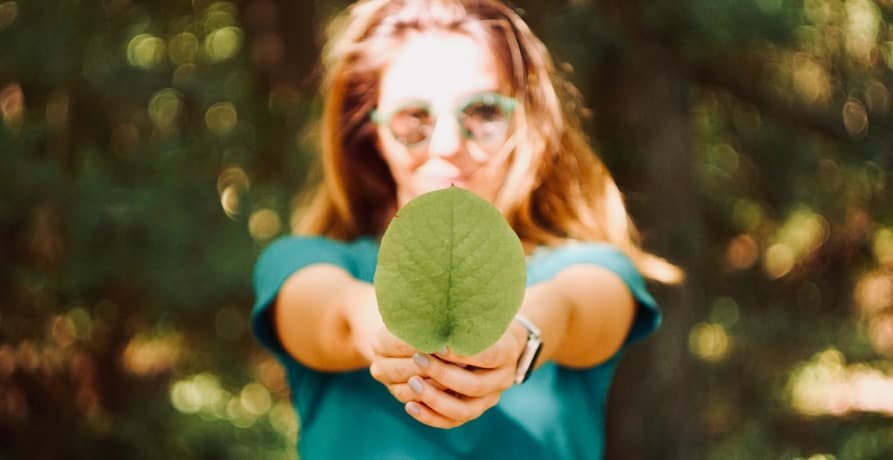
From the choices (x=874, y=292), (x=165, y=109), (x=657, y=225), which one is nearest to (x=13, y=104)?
(x=165, y=109)

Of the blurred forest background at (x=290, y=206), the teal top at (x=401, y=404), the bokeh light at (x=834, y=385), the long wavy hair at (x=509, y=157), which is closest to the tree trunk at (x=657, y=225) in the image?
the blurred forest background at (x=290, y=206)

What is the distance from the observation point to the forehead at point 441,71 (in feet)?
3.11

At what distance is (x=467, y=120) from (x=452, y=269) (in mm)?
340

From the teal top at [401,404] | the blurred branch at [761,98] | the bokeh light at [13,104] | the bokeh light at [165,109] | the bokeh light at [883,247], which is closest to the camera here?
the teal top at [401,404]

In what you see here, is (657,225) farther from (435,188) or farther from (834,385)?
(435,188)

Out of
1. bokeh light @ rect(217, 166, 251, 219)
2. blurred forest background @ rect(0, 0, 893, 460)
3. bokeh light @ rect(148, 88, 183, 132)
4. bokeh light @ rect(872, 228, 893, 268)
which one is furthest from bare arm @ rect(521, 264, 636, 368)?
bokeh light @ rect(872, 228, 893, 268)

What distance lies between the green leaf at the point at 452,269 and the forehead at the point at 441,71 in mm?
341

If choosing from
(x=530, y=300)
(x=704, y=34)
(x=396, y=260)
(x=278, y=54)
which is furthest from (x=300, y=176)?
(x=396, y=260)

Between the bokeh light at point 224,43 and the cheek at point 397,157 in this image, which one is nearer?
the cheek at point 397,157

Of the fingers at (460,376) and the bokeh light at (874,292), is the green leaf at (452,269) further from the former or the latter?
the bokeh light at (874,292)

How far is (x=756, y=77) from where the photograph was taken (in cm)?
277

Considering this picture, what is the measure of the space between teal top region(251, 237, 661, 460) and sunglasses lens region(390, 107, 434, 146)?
0.16 metres

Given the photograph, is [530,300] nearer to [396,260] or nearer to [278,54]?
[396,260]

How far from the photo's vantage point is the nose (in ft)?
2.97
